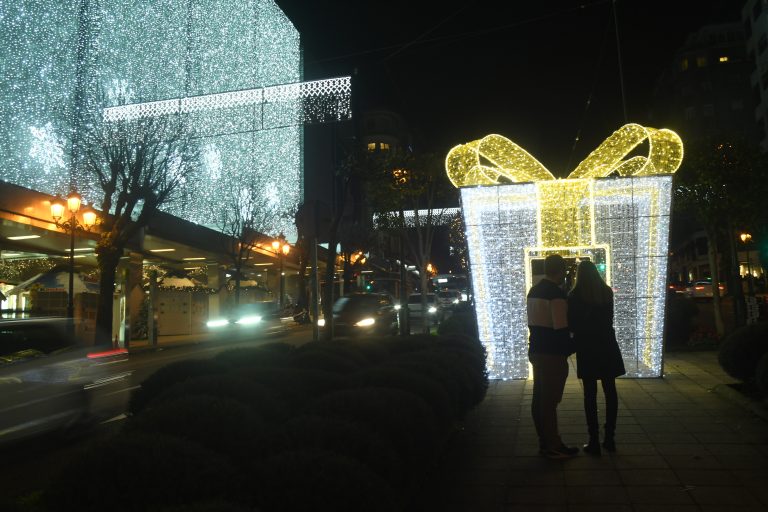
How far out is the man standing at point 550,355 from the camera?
19.0 ft

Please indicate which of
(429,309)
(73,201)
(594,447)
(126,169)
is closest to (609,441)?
(594,447)

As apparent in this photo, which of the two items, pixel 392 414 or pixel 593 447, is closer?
pixel 392 414

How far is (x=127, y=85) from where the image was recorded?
22.6 metres

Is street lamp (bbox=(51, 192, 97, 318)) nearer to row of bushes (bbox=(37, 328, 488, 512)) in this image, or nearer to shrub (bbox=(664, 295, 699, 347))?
row of bushes (bbox=(37, 328, 488, 512))

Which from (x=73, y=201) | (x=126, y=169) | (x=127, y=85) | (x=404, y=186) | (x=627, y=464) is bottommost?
(x=627, y=464)

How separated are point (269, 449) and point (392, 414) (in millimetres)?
836

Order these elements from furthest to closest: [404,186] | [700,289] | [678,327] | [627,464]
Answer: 1. [700,289]
2. [404,186]
3. [678,327]
4. [627,464]

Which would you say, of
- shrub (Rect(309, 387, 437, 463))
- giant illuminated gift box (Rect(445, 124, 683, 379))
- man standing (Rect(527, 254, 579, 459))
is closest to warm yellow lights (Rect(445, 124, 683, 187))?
giant illuminated gift box (Rect(445, 124, 683, 379))

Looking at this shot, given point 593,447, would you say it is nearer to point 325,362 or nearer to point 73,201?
point 325,362

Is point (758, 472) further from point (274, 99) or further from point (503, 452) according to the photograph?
point (274, 99)

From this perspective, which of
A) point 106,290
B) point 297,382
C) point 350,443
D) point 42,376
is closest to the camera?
point 350,443

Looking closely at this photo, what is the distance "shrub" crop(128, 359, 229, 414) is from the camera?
5578 mm

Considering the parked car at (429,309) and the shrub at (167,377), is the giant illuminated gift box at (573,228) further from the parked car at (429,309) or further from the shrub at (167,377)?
the parked car at (429,309)

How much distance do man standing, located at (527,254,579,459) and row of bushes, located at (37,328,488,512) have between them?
1059 mm
